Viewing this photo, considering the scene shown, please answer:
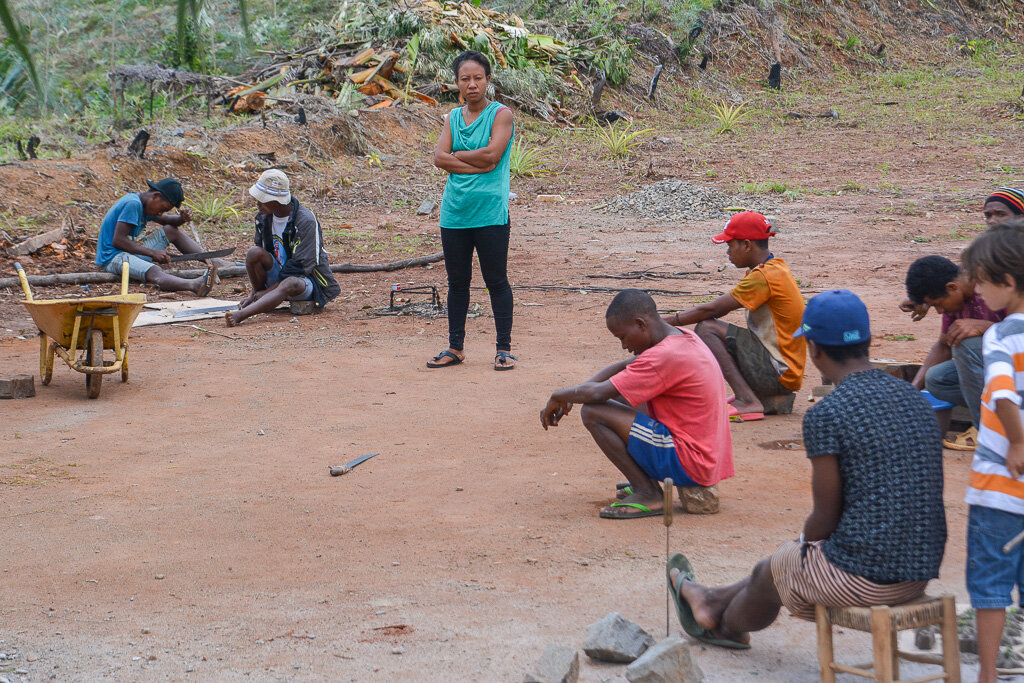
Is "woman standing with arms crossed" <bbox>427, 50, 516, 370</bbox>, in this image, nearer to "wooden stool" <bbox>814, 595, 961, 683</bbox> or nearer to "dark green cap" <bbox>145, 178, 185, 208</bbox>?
"dark green cap" <bbox>145, 178, 185, 208</bbox>

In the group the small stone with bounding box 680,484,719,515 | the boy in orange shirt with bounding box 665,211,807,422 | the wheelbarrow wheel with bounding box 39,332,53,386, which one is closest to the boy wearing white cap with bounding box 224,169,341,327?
the wheelbarrow wheel with bounding box 39,332,53,386

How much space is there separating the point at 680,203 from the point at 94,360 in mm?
8716

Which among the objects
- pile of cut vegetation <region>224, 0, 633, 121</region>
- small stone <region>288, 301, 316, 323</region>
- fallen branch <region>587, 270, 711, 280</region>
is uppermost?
→ pile of cut vegetation <region>224, 0, 633, 121</region>

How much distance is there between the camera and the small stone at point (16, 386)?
619cm

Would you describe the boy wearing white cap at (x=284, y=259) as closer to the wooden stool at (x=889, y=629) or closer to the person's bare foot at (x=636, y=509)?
the person's bare foot at (x=636, y=509)

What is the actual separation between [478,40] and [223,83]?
4.84 m

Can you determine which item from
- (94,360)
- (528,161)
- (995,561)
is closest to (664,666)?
(995,561)

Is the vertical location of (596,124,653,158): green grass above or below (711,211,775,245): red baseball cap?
above

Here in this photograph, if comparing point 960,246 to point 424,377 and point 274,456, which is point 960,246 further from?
point 274,456

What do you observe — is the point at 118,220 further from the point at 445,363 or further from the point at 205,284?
the point at 445,363

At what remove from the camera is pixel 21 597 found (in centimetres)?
342

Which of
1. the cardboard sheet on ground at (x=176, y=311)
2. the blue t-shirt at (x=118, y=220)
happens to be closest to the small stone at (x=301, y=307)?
the cardboard sheet on ground at (x=176, y=311)

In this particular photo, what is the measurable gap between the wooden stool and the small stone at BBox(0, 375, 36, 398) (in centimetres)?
534

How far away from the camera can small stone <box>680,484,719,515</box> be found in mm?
3949
